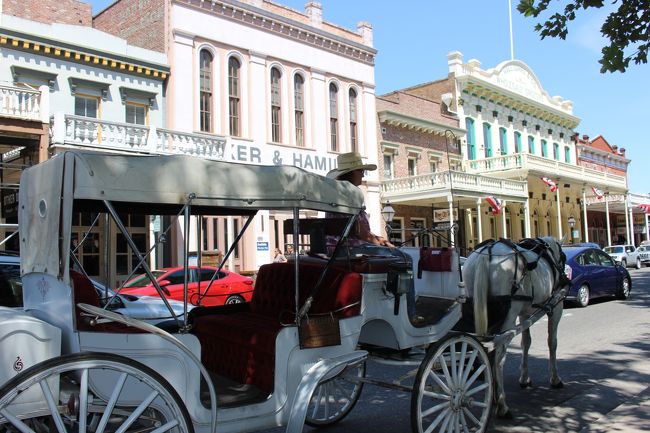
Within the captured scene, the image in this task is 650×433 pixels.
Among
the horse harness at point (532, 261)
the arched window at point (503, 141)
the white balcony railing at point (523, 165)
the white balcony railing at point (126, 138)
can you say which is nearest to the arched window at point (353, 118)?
the white balcony railing at point (126, 138)

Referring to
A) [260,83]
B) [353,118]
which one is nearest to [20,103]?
[260,83]

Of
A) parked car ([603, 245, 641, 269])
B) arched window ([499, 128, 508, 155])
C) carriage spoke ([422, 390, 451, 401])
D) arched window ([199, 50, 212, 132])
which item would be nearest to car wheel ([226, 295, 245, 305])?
arched window ([199, 50, 212, 132])

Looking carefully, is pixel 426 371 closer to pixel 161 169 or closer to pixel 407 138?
pixel 161 169

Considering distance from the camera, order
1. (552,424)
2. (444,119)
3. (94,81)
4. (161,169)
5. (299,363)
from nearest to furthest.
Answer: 1. (161,169)
2. (299,363)
3. (552,424)
4. (94,81)
5. (444,119)

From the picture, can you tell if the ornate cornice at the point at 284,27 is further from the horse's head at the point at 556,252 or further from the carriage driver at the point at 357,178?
the horse's head at the point at 556,252

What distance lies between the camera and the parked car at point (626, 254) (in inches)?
1213

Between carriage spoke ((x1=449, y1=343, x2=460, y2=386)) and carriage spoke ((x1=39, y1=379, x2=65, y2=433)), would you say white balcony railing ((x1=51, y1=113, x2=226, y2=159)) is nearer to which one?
carriage spoke ((x1=449, y1=343, x2=460, y2=386))

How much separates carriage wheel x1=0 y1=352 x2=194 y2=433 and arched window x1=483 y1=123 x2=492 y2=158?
32648mm

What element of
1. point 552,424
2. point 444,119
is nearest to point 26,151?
point 552,424

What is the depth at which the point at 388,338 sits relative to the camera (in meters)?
4.78

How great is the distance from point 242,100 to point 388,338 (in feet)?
56.9

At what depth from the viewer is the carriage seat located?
4086 mm

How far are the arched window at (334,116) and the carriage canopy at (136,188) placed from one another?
20307 millimetres

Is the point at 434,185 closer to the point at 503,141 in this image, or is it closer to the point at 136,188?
the point at 503,141
